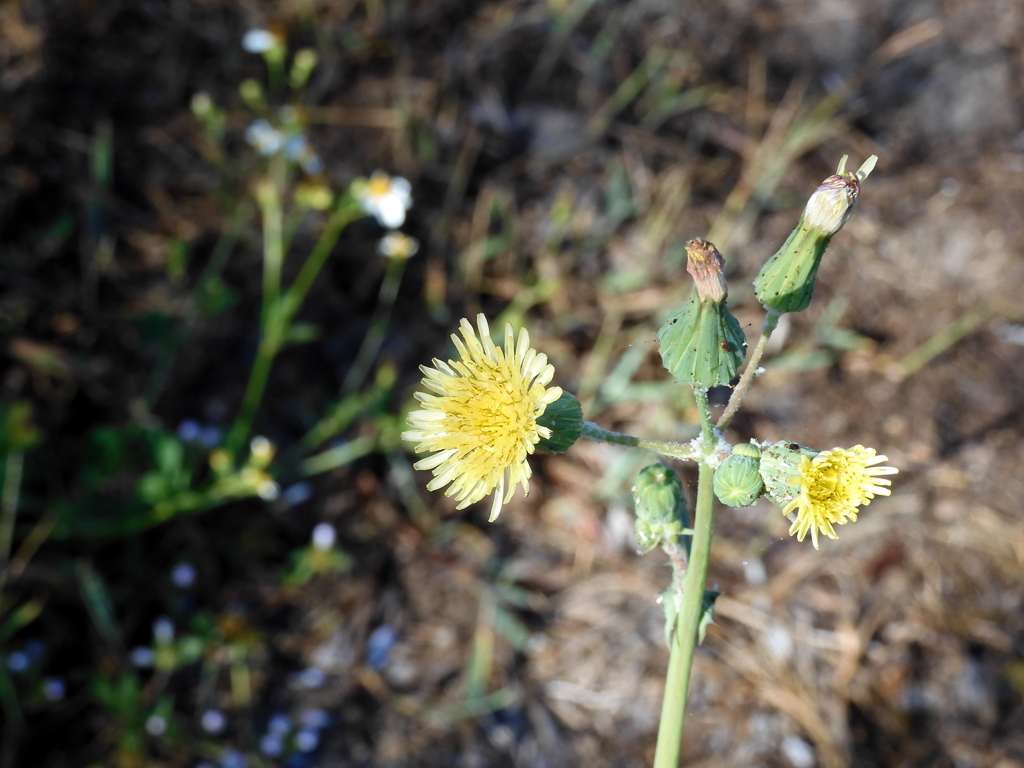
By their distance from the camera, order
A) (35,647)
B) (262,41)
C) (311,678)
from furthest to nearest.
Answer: (262,41), (311,678), (35,647)

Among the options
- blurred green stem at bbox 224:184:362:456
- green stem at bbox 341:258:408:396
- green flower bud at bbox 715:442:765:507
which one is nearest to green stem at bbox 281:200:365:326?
blurred green stem at bbox 224:184:362:456

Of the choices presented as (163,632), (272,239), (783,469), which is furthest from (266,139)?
(783,469)

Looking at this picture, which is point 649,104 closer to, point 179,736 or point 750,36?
point 750,36

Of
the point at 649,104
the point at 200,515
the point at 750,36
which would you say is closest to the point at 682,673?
the point at 200,515

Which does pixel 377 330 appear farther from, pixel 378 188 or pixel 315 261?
pixel 378 188

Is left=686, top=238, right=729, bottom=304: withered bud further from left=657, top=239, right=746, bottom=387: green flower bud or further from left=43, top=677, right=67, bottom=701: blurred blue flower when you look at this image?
left=43, top=677, right=67, bottom=701: blurred blue flower
